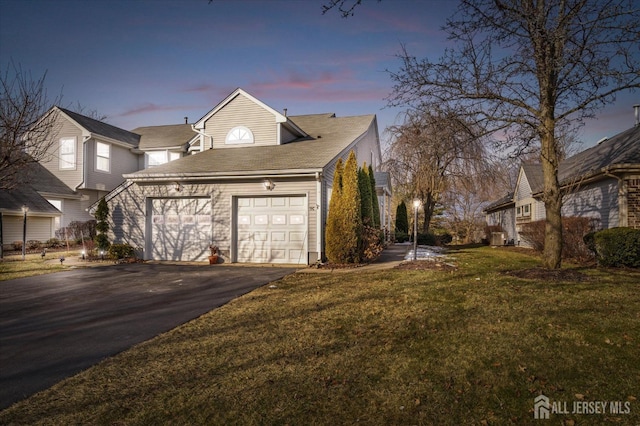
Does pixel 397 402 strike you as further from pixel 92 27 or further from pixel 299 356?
pixel 92 27

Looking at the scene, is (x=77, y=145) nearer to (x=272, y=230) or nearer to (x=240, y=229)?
(x=240, y=229)

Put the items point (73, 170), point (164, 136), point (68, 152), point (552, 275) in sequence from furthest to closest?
1. point (164, 136)
2. point (73, 170)
3. point (68, 152)
4. point (552, 275)

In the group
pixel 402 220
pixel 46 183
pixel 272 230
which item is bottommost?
pixel 272 230

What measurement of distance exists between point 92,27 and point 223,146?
6.36 metres

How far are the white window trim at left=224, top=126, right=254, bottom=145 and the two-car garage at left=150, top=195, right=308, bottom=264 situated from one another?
391cm

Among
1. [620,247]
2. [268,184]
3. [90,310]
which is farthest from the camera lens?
[268,184]

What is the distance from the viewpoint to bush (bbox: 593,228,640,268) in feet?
31.4

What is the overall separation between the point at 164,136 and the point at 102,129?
359cm

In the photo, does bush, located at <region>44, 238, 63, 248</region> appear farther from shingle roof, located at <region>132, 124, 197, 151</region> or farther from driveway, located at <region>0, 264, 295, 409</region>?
driveway, located at <region>0, 264, 295, 409</region>

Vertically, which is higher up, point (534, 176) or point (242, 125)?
point (242, 125)

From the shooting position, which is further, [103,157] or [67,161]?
[103,157]

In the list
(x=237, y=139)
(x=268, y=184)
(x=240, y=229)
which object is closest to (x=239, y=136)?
(x=237, y=139)

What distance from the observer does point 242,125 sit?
1580cm


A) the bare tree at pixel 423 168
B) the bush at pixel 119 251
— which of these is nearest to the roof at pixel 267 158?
the bush at pixel 119 251
